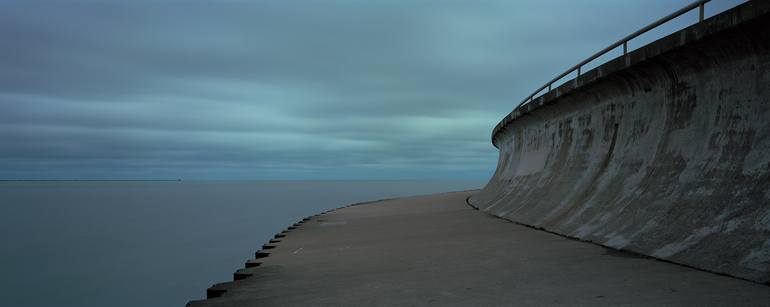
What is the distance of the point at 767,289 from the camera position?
211 inches

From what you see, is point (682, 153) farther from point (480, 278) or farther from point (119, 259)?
point (119, 259)

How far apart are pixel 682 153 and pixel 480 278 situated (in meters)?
4.12

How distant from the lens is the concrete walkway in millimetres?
5598

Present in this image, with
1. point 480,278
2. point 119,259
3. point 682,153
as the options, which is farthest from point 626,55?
point 119,259

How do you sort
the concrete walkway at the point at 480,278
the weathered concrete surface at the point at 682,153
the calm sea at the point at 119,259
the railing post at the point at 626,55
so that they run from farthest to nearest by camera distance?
the calm sea at the point at 119,259 → the railing post at the point at 626,55 → the weathered concrete surface at the point at 682,153 → the concrete walkway at the point at 480,278

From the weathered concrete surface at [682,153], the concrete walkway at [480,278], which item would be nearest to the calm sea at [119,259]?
the concrete walkway at [480,278]

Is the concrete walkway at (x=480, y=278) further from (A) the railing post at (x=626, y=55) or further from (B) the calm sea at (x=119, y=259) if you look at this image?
(B) the calm sea at (x=119, y=259)

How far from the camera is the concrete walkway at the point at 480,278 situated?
5598 mm

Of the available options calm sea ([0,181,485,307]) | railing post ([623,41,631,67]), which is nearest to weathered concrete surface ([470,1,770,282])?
railing post ([623,41,631,67])

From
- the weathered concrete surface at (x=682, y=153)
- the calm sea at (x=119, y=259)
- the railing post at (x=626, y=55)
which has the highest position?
the railing post at (x=626, y=55)

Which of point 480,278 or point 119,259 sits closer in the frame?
point 480,278

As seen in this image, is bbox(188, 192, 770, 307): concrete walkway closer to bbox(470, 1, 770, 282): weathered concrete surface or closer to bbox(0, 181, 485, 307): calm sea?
bbox(470, 1, 770, 282): weathered concrete surface

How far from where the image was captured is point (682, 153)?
28.1 feet

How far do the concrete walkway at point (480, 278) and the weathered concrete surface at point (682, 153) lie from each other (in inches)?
19.8
